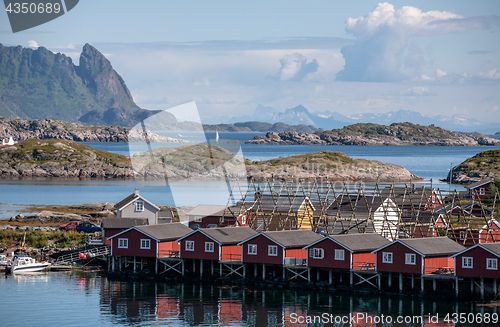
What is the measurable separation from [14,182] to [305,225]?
11675cm

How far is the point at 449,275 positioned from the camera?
46625 millimetres

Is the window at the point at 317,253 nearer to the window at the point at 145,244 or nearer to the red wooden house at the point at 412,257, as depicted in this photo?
the red wooden house at the point at 412,257

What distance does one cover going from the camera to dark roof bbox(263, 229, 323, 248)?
52.8 m

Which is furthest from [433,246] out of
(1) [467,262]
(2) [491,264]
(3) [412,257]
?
(2) [491,264]

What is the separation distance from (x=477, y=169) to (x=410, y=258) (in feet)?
413

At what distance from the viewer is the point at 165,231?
191 feet

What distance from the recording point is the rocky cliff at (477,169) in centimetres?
15593

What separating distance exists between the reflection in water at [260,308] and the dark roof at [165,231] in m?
6.43

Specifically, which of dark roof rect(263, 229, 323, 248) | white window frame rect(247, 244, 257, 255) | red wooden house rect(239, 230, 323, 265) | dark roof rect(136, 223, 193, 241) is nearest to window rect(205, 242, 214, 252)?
red wooden house rect(239, 230, 323, 265)

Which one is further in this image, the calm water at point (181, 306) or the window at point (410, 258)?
the window at point (410, 258)

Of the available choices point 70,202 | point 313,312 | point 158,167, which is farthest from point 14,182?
point 313,312

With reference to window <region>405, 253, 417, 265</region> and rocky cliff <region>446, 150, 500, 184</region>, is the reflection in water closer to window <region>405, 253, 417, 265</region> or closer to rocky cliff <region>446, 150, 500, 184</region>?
window <region>405, 253, 417, 265</region>

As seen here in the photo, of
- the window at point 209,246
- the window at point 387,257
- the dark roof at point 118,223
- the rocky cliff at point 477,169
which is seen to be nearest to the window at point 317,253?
the window at point 387,257

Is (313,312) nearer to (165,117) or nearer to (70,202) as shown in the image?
(165,117)
